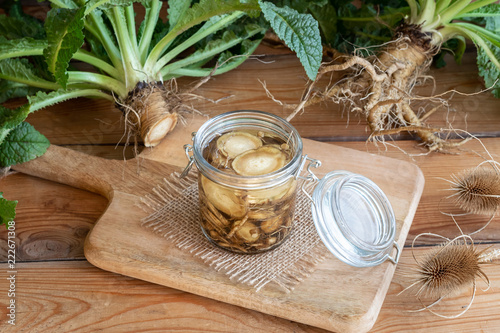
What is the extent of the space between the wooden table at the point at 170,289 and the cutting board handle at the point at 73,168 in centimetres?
2

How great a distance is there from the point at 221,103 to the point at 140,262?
1.53ft

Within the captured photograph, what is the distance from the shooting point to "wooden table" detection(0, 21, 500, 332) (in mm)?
745

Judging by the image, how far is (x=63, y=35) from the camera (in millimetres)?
743

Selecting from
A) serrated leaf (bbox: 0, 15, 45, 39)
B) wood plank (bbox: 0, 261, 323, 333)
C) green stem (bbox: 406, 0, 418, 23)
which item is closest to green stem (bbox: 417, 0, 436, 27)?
green stem (bbox: 406, 0, 418, 23)

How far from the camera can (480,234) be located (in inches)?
35.0

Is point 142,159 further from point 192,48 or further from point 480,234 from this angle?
point 480,234

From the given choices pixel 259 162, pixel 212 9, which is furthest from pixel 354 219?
pixel 212 9

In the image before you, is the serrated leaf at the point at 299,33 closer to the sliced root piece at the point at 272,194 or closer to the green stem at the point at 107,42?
the sliced root piece at the point at 272,194

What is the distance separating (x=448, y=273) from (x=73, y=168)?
634 mm

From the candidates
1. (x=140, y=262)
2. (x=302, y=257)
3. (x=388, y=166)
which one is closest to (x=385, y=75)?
(x=388, y=166)

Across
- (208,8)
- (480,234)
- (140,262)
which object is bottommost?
(480,234)

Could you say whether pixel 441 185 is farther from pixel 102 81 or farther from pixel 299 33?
pixel 102 81

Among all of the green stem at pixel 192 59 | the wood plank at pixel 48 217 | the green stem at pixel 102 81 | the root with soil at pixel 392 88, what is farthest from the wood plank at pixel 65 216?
the green stem at pixel 192 59

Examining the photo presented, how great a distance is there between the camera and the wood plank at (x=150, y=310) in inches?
29.0
